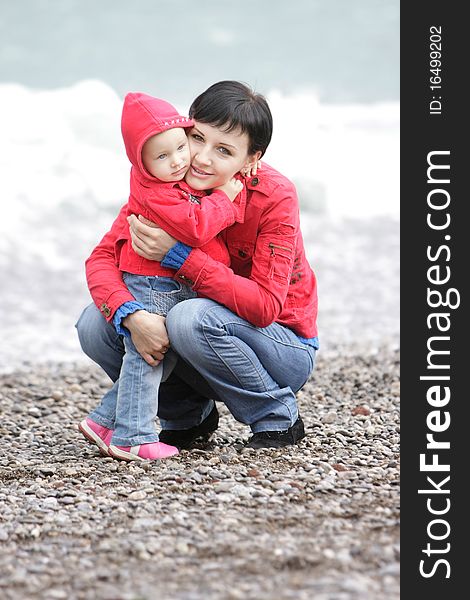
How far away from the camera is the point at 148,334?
3166 mm

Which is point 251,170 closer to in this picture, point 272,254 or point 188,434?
point 272,254

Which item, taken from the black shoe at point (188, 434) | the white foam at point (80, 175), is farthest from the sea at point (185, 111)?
the black shoe at point (188, 434)

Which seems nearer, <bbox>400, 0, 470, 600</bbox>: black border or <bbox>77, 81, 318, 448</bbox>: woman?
<bbox>400, 0, 470, 600</bbox>: black border

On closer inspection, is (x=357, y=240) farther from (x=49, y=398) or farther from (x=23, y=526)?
(x=23, y=526)

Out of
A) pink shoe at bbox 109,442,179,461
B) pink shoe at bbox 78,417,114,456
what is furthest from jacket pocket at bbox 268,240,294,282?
pink shoe at bbox 78,417,114,456

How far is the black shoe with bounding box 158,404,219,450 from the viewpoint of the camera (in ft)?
11.9

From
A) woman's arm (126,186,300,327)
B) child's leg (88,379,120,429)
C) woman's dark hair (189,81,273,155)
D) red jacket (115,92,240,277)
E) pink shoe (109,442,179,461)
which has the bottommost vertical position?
pink shoe (109,442,179,461)

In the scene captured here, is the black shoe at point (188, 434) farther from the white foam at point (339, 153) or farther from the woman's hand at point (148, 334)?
the white foam at point (339, 153)

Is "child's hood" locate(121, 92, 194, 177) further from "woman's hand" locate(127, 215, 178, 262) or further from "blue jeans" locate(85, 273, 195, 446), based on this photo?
"blue jeans" locate(85, 273, 195, 446)

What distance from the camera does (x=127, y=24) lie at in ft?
54.5

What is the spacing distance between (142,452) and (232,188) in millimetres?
983

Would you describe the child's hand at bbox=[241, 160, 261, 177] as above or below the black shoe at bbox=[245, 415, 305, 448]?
above

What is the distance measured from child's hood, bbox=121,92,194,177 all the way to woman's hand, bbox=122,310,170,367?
491 mm

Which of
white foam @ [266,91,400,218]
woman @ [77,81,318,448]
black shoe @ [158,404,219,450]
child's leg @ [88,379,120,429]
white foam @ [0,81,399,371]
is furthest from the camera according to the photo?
white foam @ [266,91,400,218]
